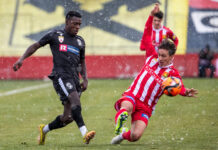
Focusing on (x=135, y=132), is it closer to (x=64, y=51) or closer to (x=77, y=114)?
(x=77, y=114)

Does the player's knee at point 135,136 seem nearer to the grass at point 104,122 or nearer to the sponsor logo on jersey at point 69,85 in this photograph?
the grass at point 104,122

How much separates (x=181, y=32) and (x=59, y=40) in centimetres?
1712

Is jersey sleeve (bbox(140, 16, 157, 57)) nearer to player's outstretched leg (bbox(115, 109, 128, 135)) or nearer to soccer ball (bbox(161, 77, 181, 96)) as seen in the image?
soccer ball (bbox(161, 77, 181, 96))

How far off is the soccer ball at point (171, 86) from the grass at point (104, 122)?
78cm

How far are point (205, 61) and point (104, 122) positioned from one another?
12195mm

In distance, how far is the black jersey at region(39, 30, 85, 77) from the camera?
281 inches

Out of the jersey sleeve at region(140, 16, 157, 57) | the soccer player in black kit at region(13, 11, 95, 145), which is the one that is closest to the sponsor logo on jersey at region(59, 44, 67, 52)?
the soccer player in black kit at region(13, 11, 95, 145)

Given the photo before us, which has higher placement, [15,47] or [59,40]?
[59,40]

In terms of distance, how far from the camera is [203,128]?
28.7 feet

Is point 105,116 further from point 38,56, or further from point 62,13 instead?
point 62,13

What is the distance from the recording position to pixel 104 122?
971 cm

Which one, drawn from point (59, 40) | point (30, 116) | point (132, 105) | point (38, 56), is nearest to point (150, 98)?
point (132, 105)

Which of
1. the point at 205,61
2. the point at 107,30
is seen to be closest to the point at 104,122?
the point at 205,61

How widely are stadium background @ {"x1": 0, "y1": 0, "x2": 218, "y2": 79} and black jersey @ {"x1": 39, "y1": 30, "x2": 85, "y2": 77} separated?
46.3 feet
